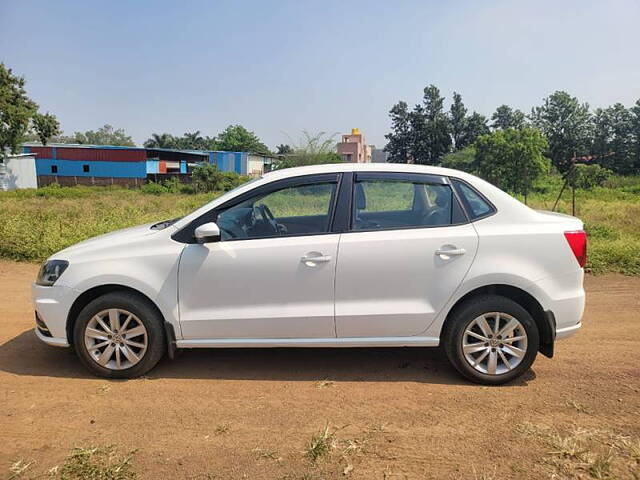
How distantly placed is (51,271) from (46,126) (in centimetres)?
4054

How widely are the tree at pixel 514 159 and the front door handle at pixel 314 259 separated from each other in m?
22.8

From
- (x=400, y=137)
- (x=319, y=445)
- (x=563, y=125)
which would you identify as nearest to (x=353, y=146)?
(x=400, y=137)

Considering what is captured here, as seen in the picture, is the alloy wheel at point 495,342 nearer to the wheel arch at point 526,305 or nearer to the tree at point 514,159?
the wheel arch at point 526,305

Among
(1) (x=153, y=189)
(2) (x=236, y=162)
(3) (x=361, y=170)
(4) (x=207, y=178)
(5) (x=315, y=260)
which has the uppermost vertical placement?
(2) (x=236, y=162)

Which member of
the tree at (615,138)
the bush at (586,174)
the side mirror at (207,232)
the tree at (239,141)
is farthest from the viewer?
the tree at (239,141)

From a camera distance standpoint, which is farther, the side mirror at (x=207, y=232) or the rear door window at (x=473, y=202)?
the rear door window at (x=473, y=202)

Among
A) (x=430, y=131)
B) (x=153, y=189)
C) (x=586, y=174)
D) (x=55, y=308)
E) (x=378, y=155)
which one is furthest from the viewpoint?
(x=378, y=155)

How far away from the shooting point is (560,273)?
3.55m

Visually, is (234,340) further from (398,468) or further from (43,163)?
(43,163)

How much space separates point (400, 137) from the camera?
57719 mm

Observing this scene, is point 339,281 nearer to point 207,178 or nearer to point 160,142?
point 207,178

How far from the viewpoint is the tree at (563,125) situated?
174 ft

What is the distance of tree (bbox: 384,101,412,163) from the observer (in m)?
56.7

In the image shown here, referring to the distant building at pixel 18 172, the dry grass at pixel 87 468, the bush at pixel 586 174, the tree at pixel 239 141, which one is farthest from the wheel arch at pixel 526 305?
the tree at pixel 239 141
